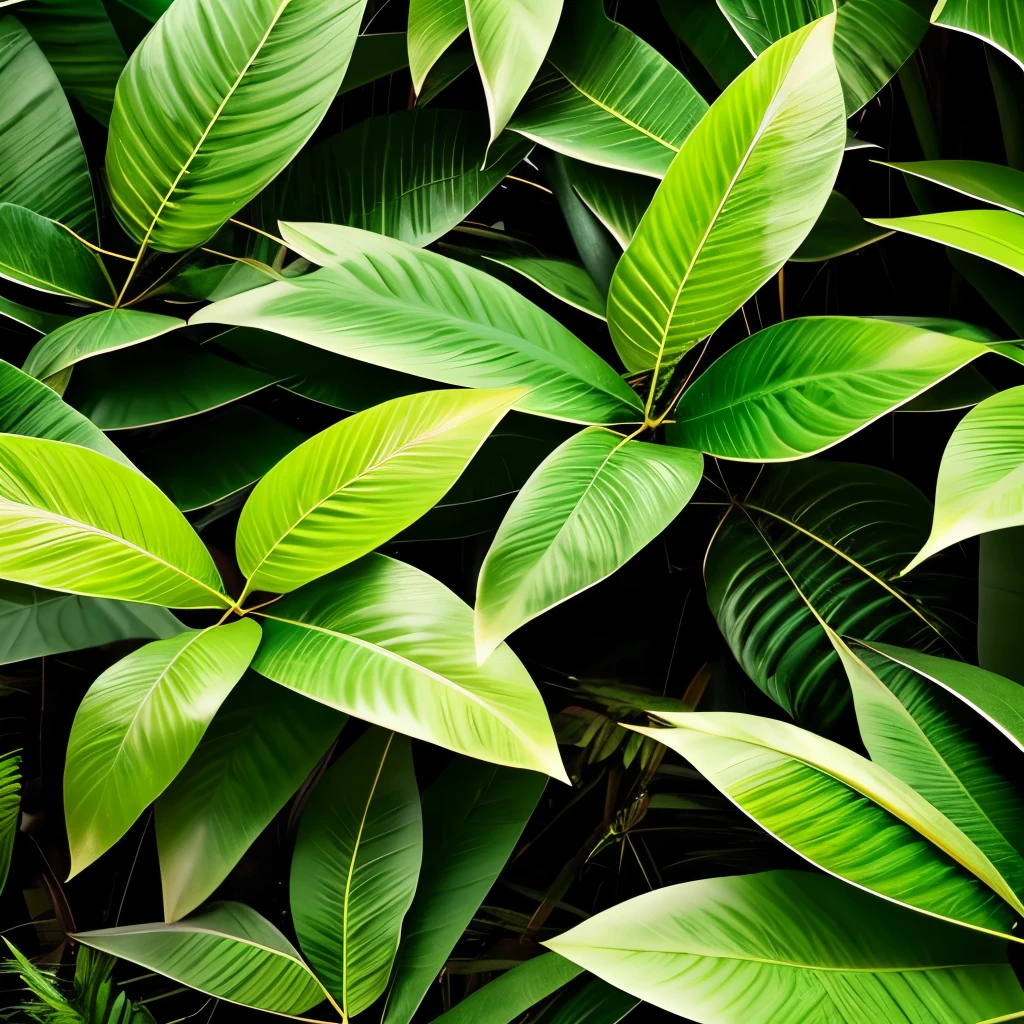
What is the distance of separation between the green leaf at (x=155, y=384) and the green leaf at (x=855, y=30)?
51cm

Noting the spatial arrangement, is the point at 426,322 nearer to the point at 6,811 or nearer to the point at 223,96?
the point at 223,96

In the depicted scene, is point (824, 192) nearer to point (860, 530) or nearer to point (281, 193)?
point (860, 530)

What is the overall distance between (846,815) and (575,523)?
24 cm

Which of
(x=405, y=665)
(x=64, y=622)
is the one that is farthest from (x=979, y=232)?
(x=64, y=622)

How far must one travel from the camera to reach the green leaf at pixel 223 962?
584mm

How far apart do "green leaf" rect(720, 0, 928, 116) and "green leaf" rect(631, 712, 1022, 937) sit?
52 centimetres

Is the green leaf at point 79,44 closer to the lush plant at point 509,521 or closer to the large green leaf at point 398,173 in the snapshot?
the lush plant at point 509,521

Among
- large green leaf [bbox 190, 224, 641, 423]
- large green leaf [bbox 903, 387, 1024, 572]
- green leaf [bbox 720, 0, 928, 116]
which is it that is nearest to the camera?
large green leaf [bbox 903, 387, 1024, 572]

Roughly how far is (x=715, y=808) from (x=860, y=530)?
0.27 metres

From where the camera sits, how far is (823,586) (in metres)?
0.64

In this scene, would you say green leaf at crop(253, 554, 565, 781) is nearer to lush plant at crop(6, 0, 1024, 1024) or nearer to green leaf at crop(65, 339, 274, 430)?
lush plant at crop(6, 0, 1024, 1024)

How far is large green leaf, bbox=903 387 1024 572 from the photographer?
451 millimetres

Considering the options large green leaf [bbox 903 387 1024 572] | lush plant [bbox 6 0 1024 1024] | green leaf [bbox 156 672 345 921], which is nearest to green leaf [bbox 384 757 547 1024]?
lush plant [bbox 6 0 1024 1024]

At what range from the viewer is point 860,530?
651 millimetres
